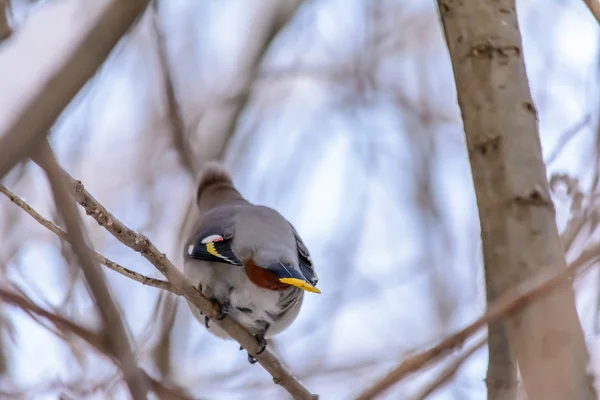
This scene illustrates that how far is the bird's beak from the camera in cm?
286

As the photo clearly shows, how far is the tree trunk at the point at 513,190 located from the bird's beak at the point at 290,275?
110 cm

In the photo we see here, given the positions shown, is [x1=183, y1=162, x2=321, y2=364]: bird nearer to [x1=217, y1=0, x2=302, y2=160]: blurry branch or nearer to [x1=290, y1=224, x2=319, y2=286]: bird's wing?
[x1=290, y1=224, x2=319, y2=286]: bird's wing

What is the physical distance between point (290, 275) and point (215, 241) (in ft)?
1.85

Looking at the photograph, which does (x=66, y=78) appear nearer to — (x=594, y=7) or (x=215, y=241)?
(x=594, y=7)

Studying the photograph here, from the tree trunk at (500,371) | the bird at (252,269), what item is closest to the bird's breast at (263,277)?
the bird at (252,269)

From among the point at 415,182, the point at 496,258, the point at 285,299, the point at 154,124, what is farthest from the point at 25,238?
the point at 496,258

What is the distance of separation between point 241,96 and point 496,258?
414cm

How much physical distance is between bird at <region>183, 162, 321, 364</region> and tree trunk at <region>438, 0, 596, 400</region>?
1299 millimetres

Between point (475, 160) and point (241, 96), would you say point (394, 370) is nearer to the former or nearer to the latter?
point (475, 160)

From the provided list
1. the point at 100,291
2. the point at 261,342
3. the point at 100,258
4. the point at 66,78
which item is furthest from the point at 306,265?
the point at 66,78

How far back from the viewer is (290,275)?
2.99m

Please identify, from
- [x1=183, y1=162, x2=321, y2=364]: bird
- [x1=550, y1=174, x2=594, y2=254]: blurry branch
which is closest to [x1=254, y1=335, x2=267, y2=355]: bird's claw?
[x1=183, y1=162, x2=321, y2=364]: bird

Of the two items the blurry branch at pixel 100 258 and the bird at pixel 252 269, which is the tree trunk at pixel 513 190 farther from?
the bird at pixel 252 269

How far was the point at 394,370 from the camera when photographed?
1.27m
